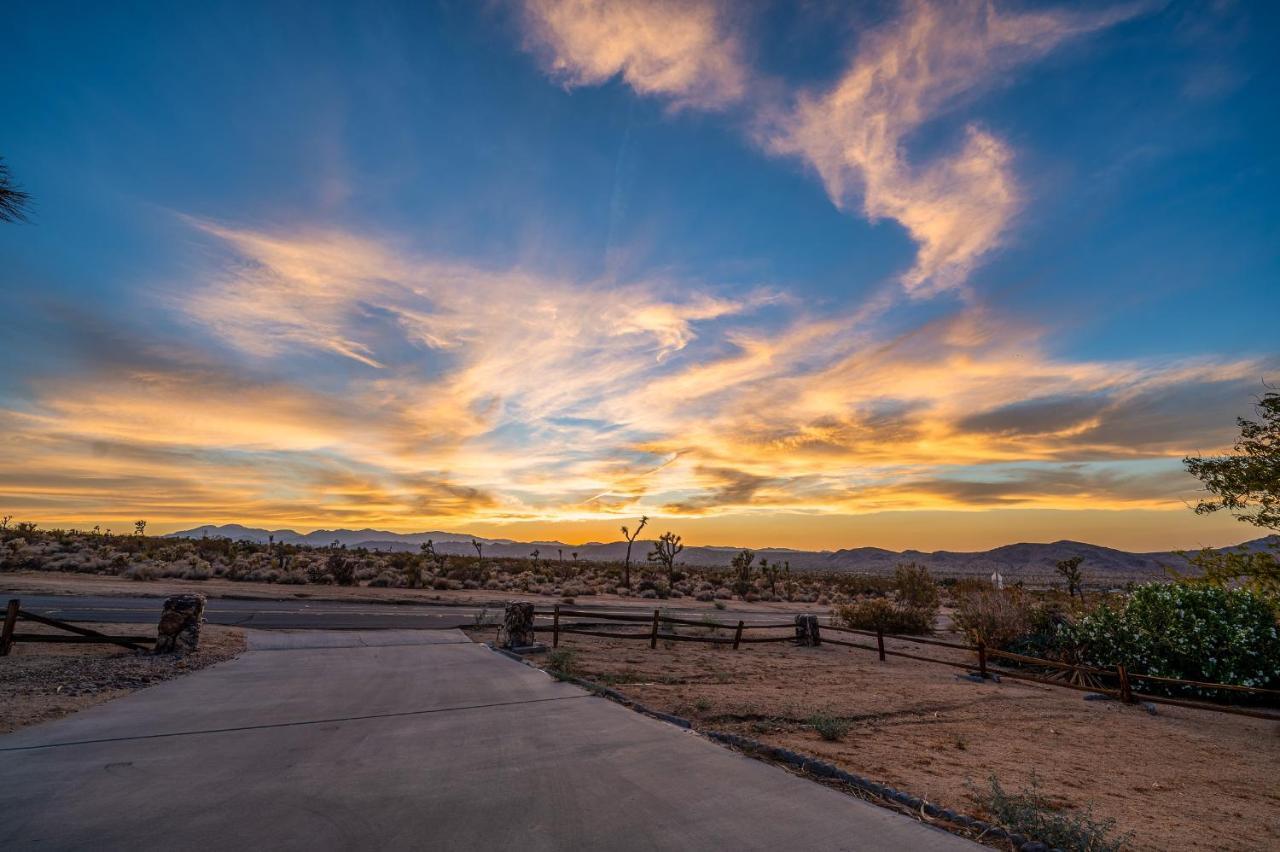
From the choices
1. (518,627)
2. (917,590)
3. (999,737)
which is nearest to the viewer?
(999,737)

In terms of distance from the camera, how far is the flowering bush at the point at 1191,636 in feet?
41.3

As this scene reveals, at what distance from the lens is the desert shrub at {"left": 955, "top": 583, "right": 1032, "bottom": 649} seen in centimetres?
→ 1809

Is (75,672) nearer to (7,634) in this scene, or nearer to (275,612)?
(7,634)

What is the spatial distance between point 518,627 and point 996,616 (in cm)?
1504

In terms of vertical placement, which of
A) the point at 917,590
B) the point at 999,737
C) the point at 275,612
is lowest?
the point at 275,612

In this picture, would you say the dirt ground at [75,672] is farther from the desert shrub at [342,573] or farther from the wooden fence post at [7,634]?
the desert shrub at [342,573]

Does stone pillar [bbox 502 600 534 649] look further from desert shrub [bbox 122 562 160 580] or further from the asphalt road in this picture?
desert shrub [bbox 122 562 160 580]

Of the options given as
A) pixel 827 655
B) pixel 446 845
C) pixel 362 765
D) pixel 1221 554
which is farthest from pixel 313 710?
pixel 1221 554

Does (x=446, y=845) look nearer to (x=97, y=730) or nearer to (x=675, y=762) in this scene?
(x=675, y=762)

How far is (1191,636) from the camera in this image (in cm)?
1329

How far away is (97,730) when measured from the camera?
6.67 meters

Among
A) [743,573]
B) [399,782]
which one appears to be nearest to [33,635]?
[399,782]

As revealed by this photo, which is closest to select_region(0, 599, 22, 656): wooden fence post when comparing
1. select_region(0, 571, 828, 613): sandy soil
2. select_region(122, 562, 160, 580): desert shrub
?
select_region(0, 571, 828, 613): sandy soil

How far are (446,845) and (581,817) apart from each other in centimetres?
105
